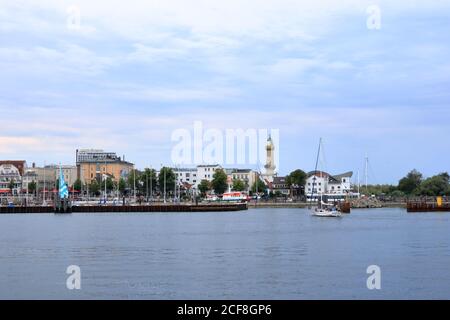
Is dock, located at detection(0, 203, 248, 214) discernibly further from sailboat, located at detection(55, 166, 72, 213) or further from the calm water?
the calm water

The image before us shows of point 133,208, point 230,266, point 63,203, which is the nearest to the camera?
point 230,266

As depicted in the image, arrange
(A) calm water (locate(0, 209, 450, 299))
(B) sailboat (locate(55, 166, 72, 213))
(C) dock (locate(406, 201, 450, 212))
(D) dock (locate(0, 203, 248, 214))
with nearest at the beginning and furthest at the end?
(A) calm water (locate(0, 209, 450, 299)) < (C) dock (locate(406, 201, 450, 212)) < (B) sailboat (locate(55, 166, 72, 213)) < (D) dock (locate(0, 203, 248, 214))

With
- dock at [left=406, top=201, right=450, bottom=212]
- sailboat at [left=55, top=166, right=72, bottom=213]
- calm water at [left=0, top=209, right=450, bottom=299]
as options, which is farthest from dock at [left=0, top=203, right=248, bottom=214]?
calm water at [left=0, top=209, right=450, bottom=299]

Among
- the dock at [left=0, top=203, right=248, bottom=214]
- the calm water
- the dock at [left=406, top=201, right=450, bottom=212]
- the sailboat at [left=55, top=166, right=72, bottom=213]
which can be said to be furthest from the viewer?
the dock at [left=0, top=203, right=248, bottom=214]

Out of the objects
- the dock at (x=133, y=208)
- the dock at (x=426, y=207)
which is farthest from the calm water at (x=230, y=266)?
the dock at (x=133, y=208)

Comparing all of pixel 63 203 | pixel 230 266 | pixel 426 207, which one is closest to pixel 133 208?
pixel 63 203

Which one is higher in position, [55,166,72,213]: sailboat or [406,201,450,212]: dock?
[55,166,72,213]: sailboat

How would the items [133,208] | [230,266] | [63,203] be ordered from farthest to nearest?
1. [133,208]
2. [63,203]
3. [230,266]

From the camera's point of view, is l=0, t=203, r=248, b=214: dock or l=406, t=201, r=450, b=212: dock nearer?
l=406, t=201, r=450, b=212: dock

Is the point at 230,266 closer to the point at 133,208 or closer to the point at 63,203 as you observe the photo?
the point at 63,203

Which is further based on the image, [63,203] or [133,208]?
[133,208]

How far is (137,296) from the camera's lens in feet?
119

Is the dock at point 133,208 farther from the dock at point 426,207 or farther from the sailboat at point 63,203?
the dock at point 426,207
